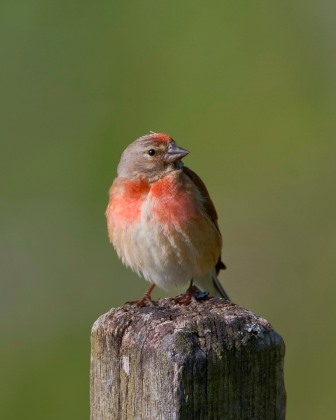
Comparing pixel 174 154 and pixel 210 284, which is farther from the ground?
pixel 174 154

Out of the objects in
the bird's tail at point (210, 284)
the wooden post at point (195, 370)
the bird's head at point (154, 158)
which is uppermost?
the bird's head at point (154, 158)

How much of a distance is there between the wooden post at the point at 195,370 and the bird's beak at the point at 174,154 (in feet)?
8.54

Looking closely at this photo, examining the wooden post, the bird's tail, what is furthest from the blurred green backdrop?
the wooden post

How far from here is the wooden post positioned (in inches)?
113

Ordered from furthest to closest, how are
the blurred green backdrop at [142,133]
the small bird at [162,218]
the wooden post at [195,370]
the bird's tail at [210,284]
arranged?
→ the blurred green backdrop at [142,133]
the bird's tail at [210,284]
the small bird at [162,218]
the wooden post at [195,370]

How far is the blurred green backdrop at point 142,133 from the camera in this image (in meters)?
8.47

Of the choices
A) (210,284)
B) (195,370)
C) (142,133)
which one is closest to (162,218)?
(210,284)

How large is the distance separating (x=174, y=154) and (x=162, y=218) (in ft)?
1.44

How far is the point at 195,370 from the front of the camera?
113 inches

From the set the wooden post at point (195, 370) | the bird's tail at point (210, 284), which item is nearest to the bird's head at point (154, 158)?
the bird's tail at point (210, 284)

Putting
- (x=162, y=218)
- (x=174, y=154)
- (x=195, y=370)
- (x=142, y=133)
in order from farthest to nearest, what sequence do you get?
1. (x=142, y=133)
2. (x=174, y=154)
3. (x=162, y=218)
4. (x=195, y=370)

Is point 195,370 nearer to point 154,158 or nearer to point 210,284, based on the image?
point 154,158

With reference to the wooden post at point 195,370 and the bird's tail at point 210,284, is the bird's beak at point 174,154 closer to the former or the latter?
the bird's tail at point 210,284

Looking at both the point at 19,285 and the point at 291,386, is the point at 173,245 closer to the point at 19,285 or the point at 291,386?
the point at 291,386
